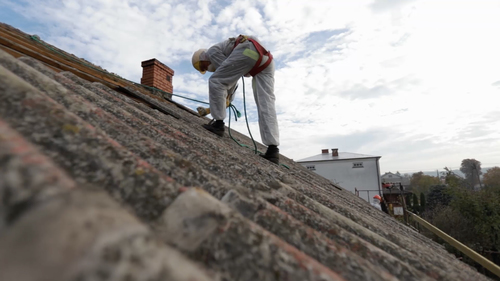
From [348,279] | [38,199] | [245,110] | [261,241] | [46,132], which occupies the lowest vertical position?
[348,279]

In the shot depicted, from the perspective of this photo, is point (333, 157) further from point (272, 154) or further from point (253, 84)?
point (253, 84)

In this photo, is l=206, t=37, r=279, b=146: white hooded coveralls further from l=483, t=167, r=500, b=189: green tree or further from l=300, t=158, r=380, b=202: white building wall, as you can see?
l=483, t=167, r=500, b=189: green tree

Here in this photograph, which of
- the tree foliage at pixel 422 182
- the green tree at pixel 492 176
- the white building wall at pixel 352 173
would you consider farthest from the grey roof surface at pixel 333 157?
the green tree at pixel 492 176

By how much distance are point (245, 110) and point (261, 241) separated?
10.3 ft

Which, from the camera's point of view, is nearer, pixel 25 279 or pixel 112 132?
pixel 25 279

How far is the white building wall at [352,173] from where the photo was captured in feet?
98.3

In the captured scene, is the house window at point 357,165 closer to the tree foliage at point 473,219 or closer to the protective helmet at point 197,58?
the tree foliage at point 473,219

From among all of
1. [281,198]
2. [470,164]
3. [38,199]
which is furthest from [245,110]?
[470,164]

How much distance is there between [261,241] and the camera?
762 millimetres

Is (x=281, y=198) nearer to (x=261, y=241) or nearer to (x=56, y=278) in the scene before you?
(x=261, y=241)

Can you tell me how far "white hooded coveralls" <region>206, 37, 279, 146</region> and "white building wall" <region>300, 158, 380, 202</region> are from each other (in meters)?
29.2

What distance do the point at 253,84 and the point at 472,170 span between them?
89331 mm

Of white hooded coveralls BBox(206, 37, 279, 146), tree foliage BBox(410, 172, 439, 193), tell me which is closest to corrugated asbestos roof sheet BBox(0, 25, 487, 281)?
white hooded coveralls BBox(206, 37, 279, 146)

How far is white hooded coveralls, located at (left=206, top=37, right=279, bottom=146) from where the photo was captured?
119 inches
